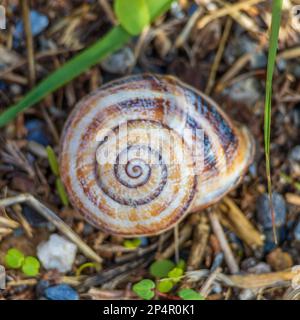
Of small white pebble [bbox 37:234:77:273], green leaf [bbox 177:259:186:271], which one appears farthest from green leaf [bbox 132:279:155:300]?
small white pebble [bbox 37:234:77:273]

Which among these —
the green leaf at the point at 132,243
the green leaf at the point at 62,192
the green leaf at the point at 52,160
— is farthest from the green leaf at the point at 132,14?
the green leaf at the point at 132,243

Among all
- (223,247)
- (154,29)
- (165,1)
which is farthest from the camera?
(154,29)

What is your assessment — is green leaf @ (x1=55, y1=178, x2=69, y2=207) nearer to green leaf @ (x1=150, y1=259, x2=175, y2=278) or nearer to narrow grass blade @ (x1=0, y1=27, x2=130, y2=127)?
narrow grass blade @ (x1=0, y1=27, x2=130, y2=127)

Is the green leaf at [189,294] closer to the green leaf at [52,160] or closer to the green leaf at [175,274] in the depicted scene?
the green leaf at [175,274]

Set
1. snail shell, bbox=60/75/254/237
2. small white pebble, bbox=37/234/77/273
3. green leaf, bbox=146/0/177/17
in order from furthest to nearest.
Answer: small white pebble, bbox=37/234/77/273, snail shell, bbox=60/75/254/237, green leaf, bbox=146/0/177/17

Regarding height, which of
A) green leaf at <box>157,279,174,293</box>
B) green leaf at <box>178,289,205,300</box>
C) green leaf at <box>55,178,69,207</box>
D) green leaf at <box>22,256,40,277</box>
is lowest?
green leaf at <box>178,289,205,300</box>
